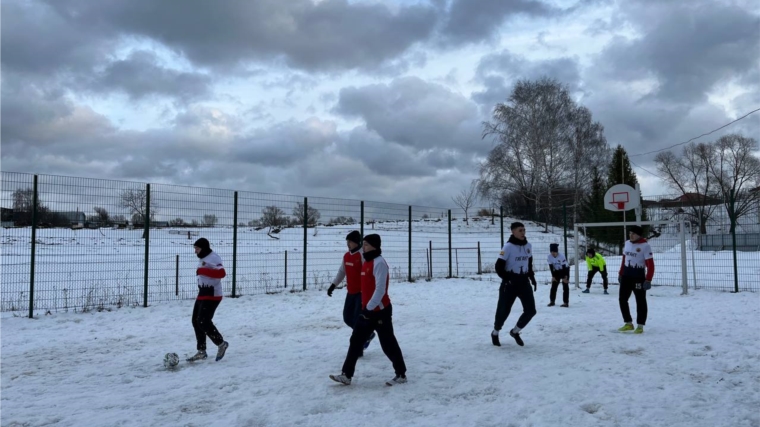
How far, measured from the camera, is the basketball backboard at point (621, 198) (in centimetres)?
1670

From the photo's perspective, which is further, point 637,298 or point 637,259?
point 637,259

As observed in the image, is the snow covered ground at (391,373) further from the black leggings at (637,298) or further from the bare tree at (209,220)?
the bare tree at (209,220)

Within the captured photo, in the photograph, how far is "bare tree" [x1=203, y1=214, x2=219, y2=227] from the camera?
12.1m

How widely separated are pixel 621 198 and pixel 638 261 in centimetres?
984

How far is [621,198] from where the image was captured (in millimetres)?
16938

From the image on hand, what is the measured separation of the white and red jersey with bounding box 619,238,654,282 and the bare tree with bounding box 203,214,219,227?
8.90 metres

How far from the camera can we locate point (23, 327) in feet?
29.1

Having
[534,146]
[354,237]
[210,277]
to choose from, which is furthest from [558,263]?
[534,146]

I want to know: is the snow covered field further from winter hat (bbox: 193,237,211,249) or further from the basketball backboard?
winter hat (bbox: 193,237,211,249)

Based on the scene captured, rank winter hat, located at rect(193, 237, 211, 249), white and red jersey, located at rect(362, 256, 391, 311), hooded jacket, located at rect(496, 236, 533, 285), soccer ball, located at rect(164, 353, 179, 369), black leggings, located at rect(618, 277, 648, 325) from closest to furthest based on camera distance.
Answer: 1. white and red jersey, located at rect(362, 256, 391, 311)
2. soccer ball, located at rect(164, 353, 179, 369)
3. winter hat, located at rect(193, 237, 211, 249)
4. hooded jacket, located at rect(496, 236, 533, 285)
5. black leggings, located at rect(618, 277, 648, 325)

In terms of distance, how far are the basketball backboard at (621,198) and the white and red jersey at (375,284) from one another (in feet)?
45.2

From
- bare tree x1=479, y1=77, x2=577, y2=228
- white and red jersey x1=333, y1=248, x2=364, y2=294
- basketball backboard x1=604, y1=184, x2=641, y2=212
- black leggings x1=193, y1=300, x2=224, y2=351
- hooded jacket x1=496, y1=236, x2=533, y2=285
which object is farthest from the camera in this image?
bare tree x1=479, y1=77, x2=577, y2=228

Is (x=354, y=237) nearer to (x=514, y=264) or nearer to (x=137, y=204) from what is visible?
(x=514, y=264)

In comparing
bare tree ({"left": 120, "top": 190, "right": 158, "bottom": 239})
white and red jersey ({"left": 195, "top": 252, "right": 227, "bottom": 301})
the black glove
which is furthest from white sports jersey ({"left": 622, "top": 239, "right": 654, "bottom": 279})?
bare tree ({"left": 120, "top": 190, "right": 158, "bottom": 239})
